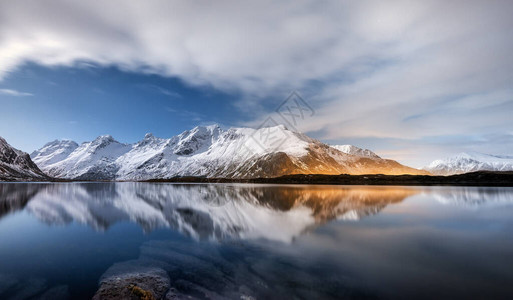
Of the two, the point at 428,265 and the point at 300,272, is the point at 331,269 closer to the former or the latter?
the point at 300,272

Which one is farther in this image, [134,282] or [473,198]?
[473,198]

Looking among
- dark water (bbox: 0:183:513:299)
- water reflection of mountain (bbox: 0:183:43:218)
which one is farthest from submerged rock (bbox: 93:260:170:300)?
water reflection of mountain (bbox: 0:183:43:218)

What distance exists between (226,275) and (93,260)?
1225 cm

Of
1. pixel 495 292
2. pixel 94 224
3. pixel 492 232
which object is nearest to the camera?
pixel 495 292

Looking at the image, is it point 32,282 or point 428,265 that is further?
point 428,265

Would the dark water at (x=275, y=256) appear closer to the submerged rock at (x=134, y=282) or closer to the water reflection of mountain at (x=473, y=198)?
the submerged rock at (x=134, y=282)

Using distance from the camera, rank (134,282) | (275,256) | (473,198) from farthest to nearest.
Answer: (473,198) < (275,256) < (134,282)

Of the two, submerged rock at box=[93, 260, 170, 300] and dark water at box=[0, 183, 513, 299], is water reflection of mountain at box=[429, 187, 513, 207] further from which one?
submerged rock at box=[93, 260, 170, 300]

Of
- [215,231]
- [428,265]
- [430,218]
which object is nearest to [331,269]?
[428,265]

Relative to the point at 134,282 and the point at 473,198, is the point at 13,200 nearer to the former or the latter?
the point at 134,282

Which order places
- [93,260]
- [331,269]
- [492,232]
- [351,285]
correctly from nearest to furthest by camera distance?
[351,285], [331,269], [93,260], [492,232]

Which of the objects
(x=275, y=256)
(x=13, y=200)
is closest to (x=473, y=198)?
(x=275, y=256)

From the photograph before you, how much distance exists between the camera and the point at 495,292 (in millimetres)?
14766

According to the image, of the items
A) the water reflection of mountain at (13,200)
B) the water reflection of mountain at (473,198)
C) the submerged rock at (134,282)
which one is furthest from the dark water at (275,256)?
the water reflection of mountain at (473,198)
